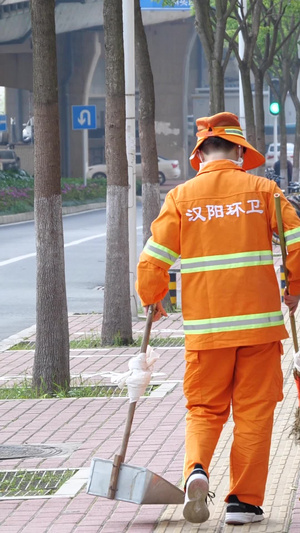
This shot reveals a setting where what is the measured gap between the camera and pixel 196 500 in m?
5.21

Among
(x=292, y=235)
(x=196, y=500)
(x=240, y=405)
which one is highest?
(x=292, y=235)

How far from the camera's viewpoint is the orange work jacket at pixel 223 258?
5.39 metres

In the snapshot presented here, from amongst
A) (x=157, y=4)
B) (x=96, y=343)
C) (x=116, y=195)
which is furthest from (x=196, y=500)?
(x=157, y=4)

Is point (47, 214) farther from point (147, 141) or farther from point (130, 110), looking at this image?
point (147, 141)

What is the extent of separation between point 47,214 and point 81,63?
48.0 m

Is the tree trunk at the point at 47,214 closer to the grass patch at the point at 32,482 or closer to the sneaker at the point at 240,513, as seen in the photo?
the grass patch at the point at 32,482

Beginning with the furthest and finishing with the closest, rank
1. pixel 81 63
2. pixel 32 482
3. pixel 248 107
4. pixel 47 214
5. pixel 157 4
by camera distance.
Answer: pixel 81 63 < pixel 157 4 < pixel 248 107 < pixel 47 214 < pixel 32 482

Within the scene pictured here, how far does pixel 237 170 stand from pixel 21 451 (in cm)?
251

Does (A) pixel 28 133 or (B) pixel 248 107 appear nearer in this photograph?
(B) pixel 248 107

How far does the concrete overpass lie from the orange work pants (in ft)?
124

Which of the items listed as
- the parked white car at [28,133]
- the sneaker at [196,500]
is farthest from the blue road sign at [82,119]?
the sneaker at [196,500]

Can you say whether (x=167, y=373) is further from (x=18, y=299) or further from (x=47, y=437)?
(x=18, y=299)

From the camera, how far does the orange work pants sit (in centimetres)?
539

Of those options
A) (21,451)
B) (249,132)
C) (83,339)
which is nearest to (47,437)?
(21,451)
